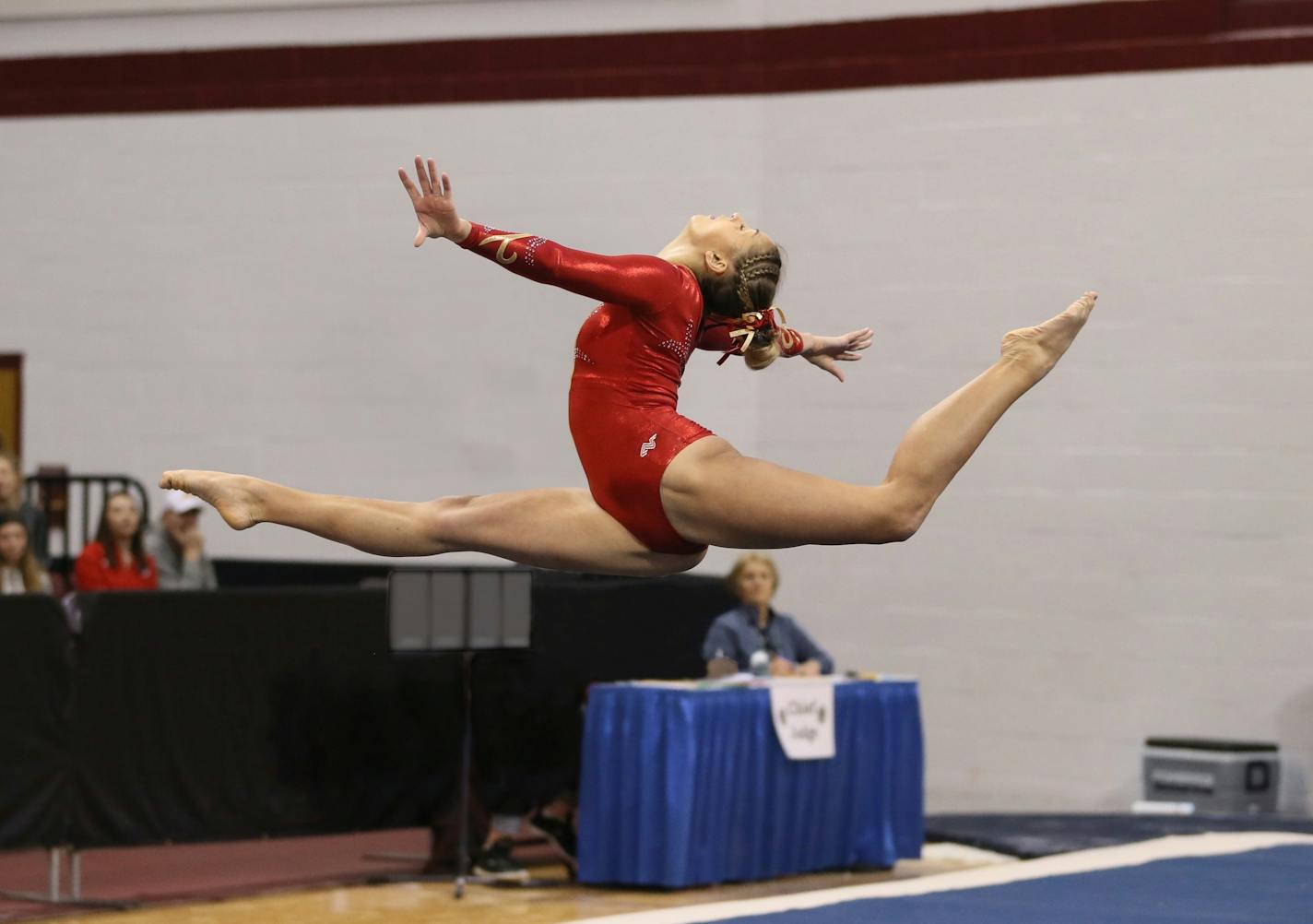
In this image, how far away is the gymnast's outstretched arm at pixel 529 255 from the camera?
3.89 m

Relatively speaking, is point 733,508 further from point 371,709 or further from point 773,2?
point 773,2

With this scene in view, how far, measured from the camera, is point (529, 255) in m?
3.89

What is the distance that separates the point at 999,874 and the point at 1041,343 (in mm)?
3109

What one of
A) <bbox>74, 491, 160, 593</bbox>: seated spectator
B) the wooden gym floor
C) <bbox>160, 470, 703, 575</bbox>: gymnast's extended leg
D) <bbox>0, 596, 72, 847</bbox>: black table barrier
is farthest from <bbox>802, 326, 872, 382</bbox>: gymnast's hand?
<bbox>74, 491, 160, 593</bbox>: seated spectator

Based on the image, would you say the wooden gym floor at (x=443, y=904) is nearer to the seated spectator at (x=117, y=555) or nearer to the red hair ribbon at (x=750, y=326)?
the seated spectator at (x=117, y=555)

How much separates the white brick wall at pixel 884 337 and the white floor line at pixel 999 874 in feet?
4.29

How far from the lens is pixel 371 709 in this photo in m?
7.45

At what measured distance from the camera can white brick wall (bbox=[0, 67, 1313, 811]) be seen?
345 inches

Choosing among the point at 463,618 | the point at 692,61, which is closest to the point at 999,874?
the point at 463,618

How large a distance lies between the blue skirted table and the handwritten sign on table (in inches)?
1.6

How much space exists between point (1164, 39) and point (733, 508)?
18.9 feet

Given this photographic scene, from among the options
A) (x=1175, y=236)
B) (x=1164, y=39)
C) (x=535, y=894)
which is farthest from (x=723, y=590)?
(x=1164, y=39)

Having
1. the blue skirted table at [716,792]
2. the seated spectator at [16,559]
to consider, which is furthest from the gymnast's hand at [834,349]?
the seated spectator at [16,559]

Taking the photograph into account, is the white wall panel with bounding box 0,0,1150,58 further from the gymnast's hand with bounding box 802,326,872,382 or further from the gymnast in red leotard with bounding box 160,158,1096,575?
the gymnast in red leotard with bounding box 160,158,1096,575
